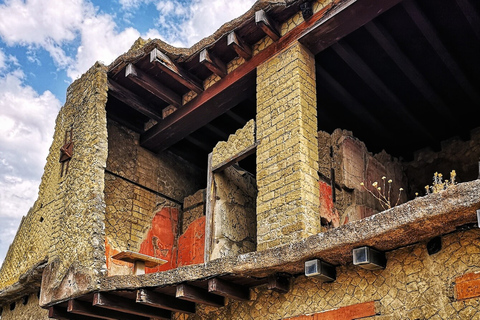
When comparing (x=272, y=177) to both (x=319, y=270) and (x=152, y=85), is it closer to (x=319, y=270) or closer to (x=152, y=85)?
(x=319, y=270)

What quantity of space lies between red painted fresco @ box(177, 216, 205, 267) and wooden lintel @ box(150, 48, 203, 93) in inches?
96.8

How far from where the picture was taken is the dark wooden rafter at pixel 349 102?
8.23 meters

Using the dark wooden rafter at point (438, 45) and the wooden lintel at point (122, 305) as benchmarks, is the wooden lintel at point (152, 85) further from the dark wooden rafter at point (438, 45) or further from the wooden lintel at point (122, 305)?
the dark wooden rafter at point (438, 45)

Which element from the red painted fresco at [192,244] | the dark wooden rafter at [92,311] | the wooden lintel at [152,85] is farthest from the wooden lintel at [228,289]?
the wooden lintel at [152,85]

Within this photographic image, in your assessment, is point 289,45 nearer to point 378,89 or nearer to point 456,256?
point 378,89

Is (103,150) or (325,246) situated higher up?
(103,150)

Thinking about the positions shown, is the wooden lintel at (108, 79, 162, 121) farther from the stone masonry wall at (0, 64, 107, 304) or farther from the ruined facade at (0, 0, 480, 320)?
the stone masonry wall at (0, 64, 107, 304)

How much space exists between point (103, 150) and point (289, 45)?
3254mm

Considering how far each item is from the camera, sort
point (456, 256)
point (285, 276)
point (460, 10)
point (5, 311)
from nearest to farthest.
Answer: point (456, 256), point (285, 276), point (460, 10), point (5, 311)

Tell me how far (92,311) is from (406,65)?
5.69 m

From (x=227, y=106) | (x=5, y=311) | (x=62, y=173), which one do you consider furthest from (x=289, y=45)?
(x=5, y=311)

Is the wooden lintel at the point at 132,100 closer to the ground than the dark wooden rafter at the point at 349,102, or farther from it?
farther from it

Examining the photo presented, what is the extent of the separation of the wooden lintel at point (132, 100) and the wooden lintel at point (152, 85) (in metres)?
0.42

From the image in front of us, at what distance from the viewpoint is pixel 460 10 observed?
22.9 ft
